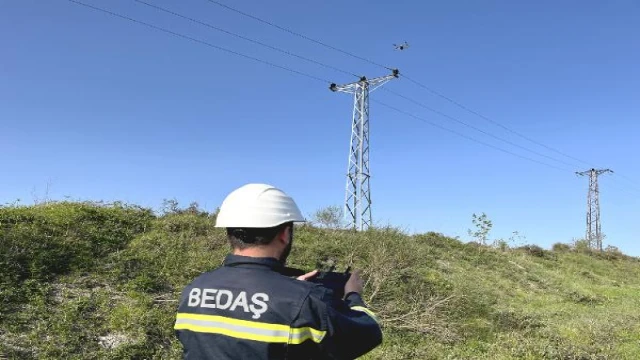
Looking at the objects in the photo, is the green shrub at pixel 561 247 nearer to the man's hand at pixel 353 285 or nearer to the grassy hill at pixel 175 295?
the grassy hill at pixel 175 295

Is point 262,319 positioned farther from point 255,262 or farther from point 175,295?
point 175,295

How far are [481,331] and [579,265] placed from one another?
54.8 feet

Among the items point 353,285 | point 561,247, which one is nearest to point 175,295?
point 353,285

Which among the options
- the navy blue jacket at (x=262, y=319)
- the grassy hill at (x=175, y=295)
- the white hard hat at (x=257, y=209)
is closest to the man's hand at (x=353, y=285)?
the navy blue jacket at (x=262, y=319)

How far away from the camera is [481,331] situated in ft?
30.7

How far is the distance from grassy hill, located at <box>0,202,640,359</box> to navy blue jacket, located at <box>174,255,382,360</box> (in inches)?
180

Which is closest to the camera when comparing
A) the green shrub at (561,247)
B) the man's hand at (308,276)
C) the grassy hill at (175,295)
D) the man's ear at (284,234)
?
the man's ear at (284,234)

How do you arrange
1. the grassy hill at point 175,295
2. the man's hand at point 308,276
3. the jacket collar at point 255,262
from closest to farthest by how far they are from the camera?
1. the jacket collar at point 255,262
2. the man's hand at point 308,276
3. the grassy hill at point 175,295

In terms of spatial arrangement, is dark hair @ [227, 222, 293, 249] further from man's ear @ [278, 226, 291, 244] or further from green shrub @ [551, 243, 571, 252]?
green shrub @ [551, 243, 571, 252]

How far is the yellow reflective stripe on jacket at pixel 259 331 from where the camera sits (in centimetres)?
197

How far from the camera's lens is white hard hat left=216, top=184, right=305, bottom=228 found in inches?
85.7

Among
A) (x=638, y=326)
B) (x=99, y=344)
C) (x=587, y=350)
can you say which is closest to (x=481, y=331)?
(x=587, y=350)

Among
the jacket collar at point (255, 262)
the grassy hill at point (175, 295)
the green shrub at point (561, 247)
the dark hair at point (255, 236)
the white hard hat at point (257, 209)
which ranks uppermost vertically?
the green shrub at point (561, 247)

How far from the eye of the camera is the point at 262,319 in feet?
6.49
